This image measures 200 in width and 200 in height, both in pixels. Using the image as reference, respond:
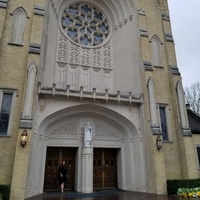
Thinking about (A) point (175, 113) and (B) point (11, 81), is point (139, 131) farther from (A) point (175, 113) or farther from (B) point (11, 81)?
(B) point (11, 81)

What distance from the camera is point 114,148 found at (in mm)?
15555

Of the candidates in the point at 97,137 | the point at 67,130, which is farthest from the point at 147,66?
the point at 67,130

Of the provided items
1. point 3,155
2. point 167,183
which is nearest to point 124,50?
point 167,183

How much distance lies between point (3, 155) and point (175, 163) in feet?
36.5

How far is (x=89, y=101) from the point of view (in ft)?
46.4

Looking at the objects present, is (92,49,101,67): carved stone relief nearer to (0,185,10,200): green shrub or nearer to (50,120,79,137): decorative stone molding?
(50,120,79,137): decorative stone molding

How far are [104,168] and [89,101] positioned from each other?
5091 millimetres

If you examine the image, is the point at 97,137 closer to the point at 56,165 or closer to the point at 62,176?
the point at 56,165

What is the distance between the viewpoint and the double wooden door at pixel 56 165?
1363cm

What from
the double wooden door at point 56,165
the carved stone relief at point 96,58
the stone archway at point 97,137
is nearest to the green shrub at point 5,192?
the stone archway at point 97,137

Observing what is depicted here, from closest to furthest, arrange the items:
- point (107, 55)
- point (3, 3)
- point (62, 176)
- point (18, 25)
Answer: point (62, 176)
point (3, 3)
point (18, 25)
point (107, 55)

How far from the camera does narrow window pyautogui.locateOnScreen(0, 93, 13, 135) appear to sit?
1182cm

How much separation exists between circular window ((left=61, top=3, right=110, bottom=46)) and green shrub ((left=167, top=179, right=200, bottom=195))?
40.8 feet

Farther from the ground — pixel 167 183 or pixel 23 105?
pixel 23 105
